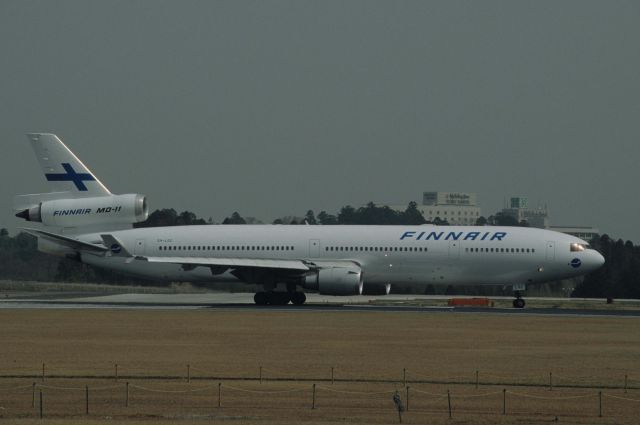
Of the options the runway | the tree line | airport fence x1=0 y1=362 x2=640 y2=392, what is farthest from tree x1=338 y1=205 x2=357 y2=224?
airport fence x1=0 y1=362 x2=640 y2=392

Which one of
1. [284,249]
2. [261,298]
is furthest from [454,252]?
[261,298]

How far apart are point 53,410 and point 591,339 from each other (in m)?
24.2

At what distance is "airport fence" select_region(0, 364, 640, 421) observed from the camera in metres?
24.2

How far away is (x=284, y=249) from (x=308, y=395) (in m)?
35.4

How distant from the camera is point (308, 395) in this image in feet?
86.5

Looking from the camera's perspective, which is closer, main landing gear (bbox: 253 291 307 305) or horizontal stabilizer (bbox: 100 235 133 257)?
horizontal stabilizer (bbox: 100 235 133 257)

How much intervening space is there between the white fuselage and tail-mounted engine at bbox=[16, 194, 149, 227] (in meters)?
1.23

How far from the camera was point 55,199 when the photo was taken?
2517 inches

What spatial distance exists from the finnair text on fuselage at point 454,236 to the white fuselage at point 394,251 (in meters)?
0.06

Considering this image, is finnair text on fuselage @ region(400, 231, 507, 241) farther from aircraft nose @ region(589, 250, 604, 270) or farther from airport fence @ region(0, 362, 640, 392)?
airport fence @ region(0, 362, 640, 392)

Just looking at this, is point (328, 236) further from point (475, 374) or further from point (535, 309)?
point (475, 374)

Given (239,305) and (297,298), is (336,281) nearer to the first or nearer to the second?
(297,298)

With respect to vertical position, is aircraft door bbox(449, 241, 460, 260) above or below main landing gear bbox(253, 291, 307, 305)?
above

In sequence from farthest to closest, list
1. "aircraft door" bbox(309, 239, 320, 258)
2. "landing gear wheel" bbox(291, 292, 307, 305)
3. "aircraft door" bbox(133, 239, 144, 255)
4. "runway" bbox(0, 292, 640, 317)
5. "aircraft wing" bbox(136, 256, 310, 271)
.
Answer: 1. "aircraft door" bbox(133, 239, 144, 255)
2. "landing gear wheel" bbox(291, 292, 307, 305)
3. "aircraft door" bbox(309, 239, 320, 258)
4. "aircraft wing" bbox(136, 256, 310, 271)
5. "runway" bbox(0, 292, 640, 317)
